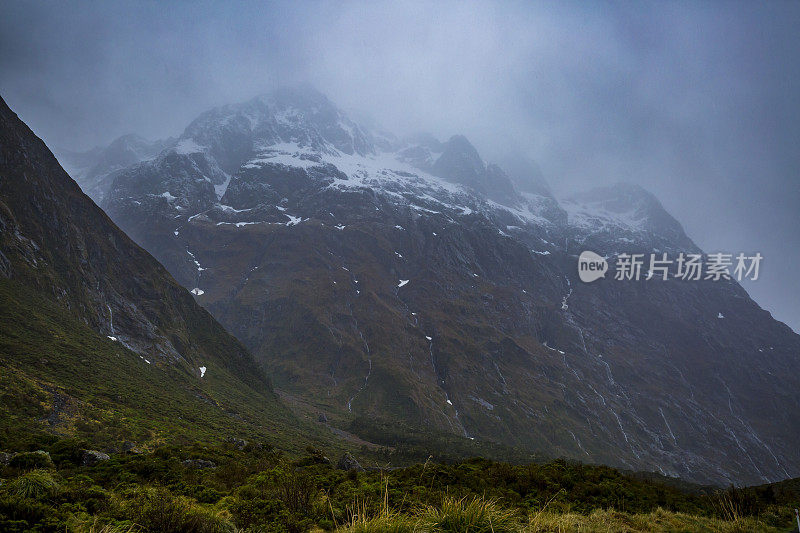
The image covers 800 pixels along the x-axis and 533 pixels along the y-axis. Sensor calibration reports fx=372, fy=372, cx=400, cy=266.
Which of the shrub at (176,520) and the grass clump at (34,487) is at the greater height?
the shrub at (176,520)

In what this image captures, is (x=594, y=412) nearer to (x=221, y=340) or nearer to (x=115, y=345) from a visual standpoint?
(x=221, y=340)

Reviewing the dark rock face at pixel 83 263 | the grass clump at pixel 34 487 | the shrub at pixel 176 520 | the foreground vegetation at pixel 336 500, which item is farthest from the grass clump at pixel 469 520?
the dark rock face at pixel 83 263

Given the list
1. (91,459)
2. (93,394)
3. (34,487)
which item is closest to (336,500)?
(34,487)

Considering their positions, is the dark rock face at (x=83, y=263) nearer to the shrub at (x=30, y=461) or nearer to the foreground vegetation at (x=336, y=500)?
the shrub at (x=30, y=461)

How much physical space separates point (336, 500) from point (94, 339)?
71189 millimetres

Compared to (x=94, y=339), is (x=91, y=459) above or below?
above

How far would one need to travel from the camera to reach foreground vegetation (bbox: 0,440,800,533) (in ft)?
19.4

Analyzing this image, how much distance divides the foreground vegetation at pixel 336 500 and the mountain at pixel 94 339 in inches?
358

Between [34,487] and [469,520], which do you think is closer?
[469,520]

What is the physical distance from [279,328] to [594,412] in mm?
165440

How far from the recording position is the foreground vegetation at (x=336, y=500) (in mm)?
5910

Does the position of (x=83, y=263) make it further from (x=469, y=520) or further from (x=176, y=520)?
(x=469, y=520)

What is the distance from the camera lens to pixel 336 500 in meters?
11.5

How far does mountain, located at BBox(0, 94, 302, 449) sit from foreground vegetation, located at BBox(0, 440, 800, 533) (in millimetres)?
9081
